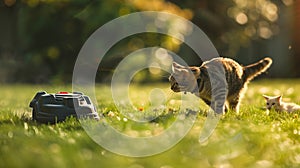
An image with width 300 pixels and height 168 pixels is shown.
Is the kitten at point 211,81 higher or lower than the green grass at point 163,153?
higher

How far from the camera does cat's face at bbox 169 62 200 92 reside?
412cm

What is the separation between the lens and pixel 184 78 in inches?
163

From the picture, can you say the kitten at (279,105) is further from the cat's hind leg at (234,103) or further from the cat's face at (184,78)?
the cat's face at (184,78)

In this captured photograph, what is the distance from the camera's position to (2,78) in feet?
38.1

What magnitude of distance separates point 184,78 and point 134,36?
20.6 feet

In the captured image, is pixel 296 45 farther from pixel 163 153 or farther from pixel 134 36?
pixel 163 153

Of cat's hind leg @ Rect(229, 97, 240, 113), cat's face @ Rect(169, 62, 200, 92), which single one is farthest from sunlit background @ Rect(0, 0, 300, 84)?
cat's face @ Rect(169, 62, 200, 92)

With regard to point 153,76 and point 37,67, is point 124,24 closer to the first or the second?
point 153,76

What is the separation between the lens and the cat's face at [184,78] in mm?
4121

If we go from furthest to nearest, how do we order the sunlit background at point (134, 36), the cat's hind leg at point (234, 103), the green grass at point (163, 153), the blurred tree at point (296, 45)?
the blurred tree at point (296, 45) < the sunlit background at point (134, 36) < the cat's hind leg at point (234, 103) < the green grass at point (163, 153)

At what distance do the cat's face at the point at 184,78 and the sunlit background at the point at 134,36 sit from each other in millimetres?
5328

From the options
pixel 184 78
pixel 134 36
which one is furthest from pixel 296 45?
pixel 184 78

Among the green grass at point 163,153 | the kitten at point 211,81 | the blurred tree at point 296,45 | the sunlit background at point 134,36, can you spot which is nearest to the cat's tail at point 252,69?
the kitten at point 211,81

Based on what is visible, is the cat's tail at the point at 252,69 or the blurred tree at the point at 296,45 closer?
the cat's tail at the point at 252,69
